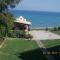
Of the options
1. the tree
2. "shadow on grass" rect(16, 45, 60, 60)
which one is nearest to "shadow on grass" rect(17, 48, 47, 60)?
"shadow on grass" rect(16, 45, 60, 60)

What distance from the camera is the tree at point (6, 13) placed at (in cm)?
2741

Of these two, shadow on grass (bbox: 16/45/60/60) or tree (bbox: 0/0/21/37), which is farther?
tree (bbox: 0/0/21/37)

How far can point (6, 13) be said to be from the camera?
2847 centimetres

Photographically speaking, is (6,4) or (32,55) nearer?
(32,55)

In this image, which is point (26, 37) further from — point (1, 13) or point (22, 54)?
point (22, 54)

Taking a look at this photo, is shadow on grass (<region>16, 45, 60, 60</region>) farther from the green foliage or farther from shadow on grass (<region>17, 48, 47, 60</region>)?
the green foliage

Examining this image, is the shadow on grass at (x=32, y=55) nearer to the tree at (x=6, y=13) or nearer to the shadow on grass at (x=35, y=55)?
the shadow on grass at (x=35, y=55)

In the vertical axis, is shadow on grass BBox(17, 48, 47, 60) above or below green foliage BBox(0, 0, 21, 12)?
below

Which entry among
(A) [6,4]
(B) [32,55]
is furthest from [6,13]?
(B) [32,55]

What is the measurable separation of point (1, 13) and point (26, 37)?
23.3 feet

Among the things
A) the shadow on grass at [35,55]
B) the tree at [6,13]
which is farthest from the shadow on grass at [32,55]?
the tree at [6,13]

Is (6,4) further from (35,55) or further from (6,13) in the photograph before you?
(35,55)

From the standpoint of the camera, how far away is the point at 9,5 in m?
29.3

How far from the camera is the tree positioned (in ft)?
89.9
